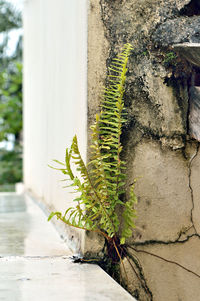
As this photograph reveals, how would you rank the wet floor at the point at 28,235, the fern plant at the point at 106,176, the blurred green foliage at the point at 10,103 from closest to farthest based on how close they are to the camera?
the fern plant at the point at 106,176 → the wet floor at the point at 28,235 → the blurred green foliage at the point at 10,103

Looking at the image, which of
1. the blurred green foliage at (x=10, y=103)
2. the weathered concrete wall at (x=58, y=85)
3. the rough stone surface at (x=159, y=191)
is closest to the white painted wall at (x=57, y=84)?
the weathered concrete wall at (x=58, y=85)

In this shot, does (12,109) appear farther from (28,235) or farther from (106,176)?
(106,176)

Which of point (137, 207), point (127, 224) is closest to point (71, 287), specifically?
point (127, 224)

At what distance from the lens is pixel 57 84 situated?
9.12ft

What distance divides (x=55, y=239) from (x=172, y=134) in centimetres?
79

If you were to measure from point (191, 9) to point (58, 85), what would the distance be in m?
1.04

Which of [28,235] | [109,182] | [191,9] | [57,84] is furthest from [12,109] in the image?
[109,182]

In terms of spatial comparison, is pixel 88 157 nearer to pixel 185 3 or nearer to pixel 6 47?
pixel 185 3

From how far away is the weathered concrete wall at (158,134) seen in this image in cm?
185

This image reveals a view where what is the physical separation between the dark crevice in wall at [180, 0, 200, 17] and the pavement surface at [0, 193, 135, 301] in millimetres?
1087

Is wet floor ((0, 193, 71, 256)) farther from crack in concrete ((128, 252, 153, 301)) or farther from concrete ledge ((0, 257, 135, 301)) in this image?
crack in concrete ((128, 252, 153, 301))

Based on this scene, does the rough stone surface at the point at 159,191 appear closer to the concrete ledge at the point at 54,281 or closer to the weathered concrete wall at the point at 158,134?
the weathered concrete wall at the point at 158,134

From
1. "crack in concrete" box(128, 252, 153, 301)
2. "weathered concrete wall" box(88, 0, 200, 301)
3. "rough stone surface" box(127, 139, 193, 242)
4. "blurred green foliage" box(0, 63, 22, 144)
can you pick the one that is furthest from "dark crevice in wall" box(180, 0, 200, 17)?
"blurred green foliage" box(0, 63, 22, 144)

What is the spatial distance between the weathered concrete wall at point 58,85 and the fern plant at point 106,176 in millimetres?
101
